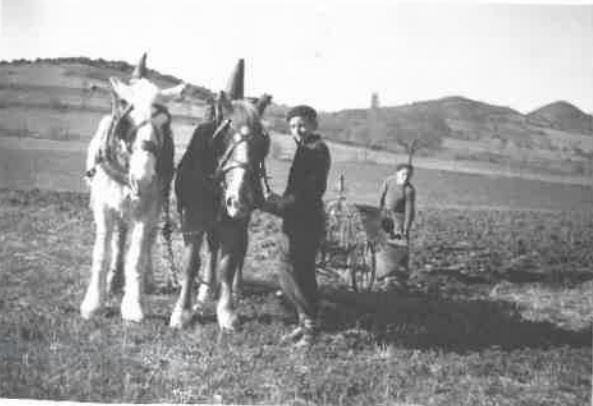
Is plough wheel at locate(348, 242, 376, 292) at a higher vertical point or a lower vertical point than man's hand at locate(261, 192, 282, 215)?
lower

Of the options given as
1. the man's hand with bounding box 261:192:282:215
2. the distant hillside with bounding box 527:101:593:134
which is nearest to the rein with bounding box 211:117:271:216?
the man's hand with bounding box 261:192:282:215

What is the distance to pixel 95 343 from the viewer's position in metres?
3.94

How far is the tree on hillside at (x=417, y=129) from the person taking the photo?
4.80 meters

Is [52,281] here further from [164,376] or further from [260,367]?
[260,367]

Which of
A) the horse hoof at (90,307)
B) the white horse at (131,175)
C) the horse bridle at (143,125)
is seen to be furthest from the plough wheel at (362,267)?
the horse hoof at (90,307)

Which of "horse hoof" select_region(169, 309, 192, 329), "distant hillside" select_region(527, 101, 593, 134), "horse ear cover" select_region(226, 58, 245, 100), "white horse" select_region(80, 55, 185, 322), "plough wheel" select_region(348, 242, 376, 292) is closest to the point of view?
"white horse" select_region(80, 55, 185, 322)

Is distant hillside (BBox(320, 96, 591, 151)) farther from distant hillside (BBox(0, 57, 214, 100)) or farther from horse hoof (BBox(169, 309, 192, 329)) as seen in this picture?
horse hoof (BBox(169, 309, 192, 329))

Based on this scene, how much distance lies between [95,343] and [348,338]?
64.9 inches

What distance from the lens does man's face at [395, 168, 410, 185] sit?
15.7 ft

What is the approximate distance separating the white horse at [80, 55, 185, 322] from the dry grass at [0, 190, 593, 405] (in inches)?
10.0

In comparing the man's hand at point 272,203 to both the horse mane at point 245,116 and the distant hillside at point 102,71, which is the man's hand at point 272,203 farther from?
the distant hillside at point 102,71

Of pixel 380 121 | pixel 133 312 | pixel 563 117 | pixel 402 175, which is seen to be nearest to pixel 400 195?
pixel 402 175

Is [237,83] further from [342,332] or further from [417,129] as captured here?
[342,332]

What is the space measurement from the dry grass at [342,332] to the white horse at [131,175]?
25cm
